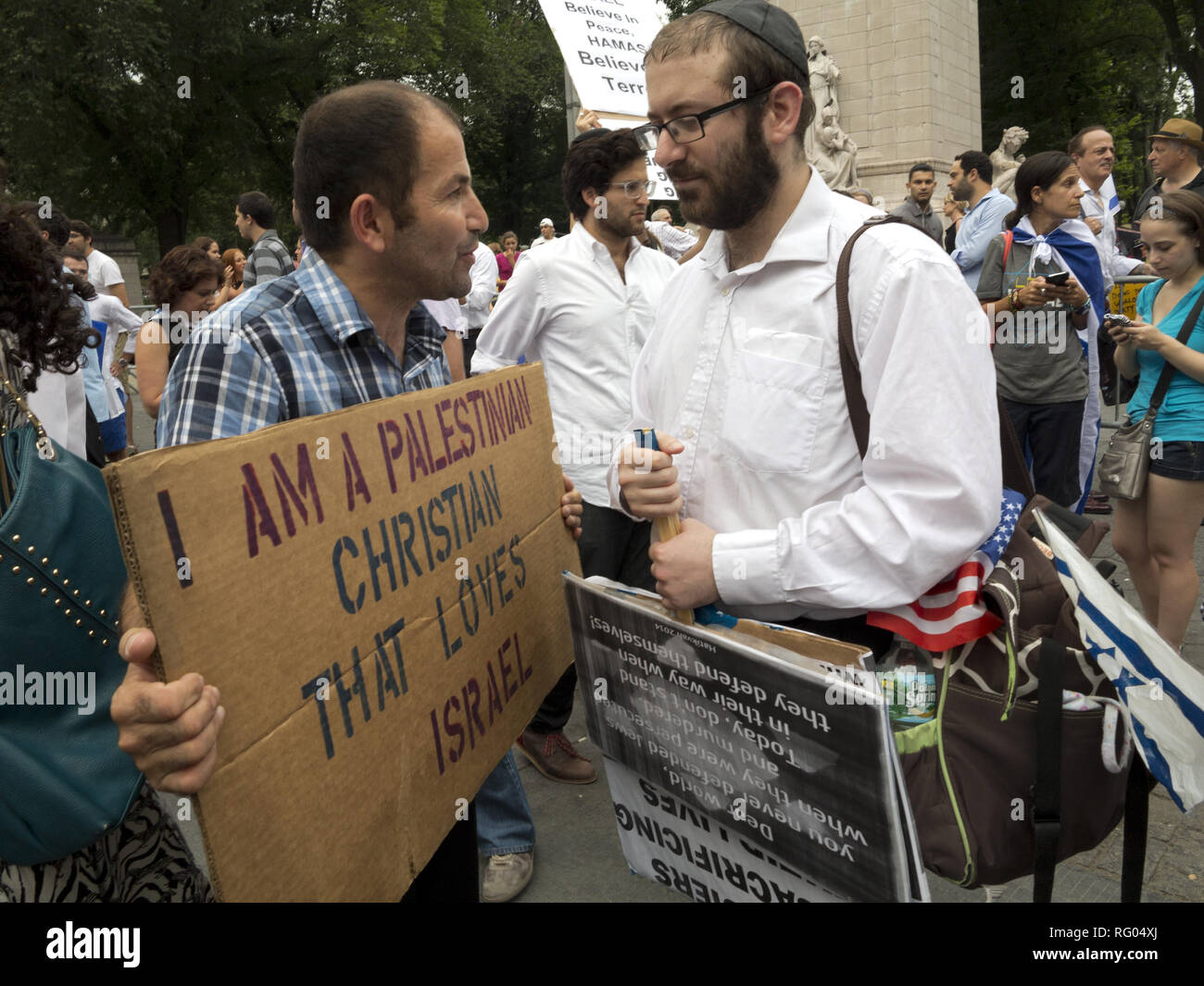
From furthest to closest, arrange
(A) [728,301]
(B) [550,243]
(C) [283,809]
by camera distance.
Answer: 1. (B) [550,243]
2. (A) [728,301]
3. (C) [283,809]

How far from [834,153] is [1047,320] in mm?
13274

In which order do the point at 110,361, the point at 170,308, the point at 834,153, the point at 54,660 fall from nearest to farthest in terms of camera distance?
the point at 54,660 → the point at 170,308 → the point at 110,361 → the point at 834,153

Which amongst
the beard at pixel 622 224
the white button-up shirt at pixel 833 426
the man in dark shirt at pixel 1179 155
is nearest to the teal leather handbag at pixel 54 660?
the white button-up shirt at pixel 833 426

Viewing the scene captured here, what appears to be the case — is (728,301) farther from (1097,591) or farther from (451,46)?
(451,46)

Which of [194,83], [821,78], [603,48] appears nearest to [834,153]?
[821,78]

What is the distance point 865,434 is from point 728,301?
1.33 ft

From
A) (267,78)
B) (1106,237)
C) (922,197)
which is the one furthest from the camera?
(267,78)

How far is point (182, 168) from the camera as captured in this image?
27.4 m

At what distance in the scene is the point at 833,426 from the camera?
67.6 inches

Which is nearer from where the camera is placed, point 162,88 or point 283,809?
point 283,809

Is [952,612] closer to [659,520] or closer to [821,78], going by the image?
[659,520]

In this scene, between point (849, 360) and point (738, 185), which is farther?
point (738, 185)

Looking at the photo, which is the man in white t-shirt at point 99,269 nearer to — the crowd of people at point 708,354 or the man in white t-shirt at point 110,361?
the man in white t-shirt at point 110,361

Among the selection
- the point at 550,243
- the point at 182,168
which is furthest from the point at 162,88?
the point at 550,243
